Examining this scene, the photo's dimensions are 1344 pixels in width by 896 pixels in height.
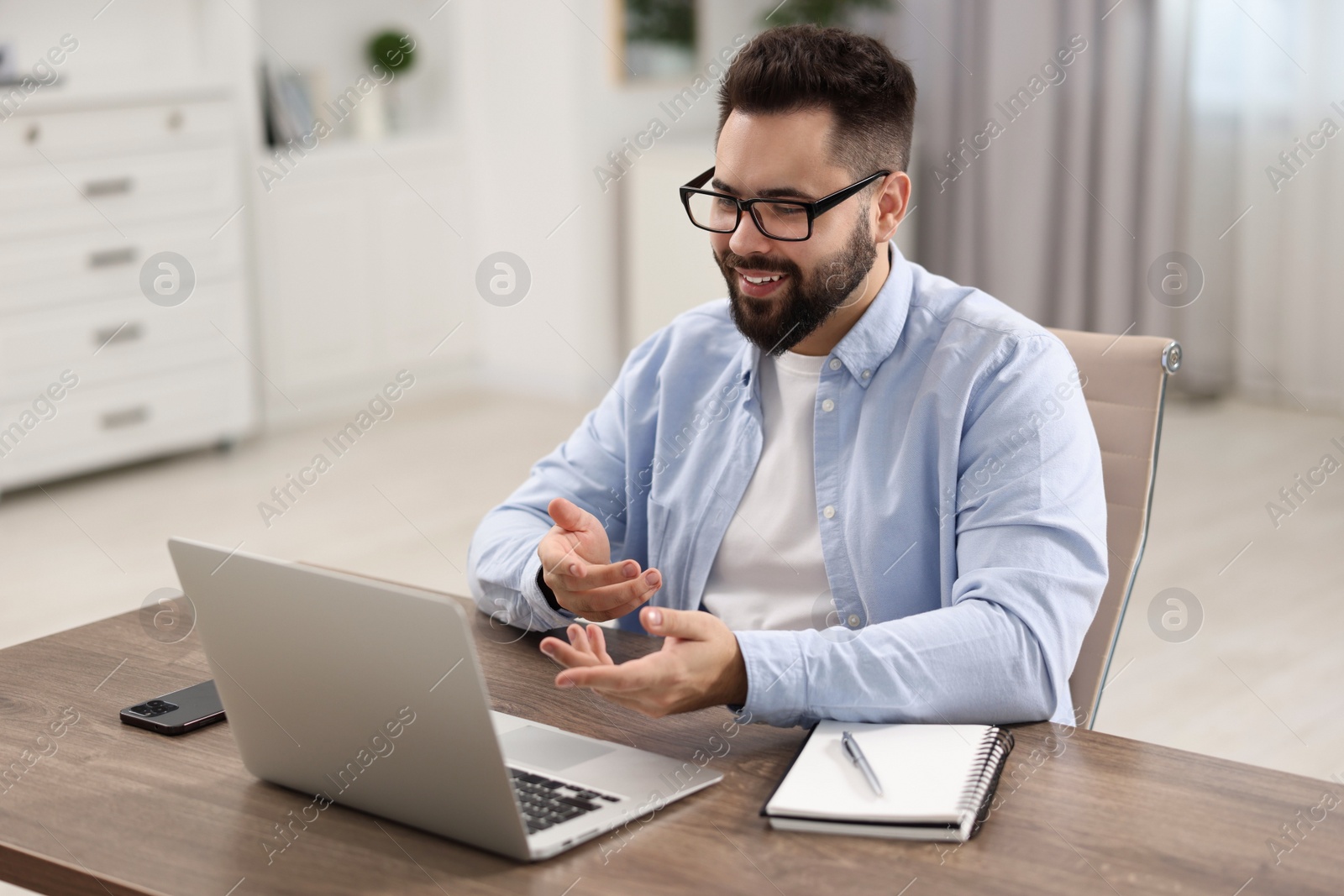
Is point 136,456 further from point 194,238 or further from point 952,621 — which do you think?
point 952,621

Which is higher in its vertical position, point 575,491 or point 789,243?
point 789,243

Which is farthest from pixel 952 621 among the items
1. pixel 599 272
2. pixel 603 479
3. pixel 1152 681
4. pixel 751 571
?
pixel 599 272

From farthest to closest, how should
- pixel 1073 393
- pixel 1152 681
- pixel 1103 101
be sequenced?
pixel 1103 101 → pixel 1152 681 → pixel 1073 393

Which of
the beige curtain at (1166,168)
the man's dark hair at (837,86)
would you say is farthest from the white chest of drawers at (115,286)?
the man's dark hair at (837,86)

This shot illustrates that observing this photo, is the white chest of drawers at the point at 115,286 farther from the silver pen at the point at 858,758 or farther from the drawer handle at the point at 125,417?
the silver pen at the point at 858,758

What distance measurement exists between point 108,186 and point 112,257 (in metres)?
0.20

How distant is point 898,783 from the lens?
3.47 feet

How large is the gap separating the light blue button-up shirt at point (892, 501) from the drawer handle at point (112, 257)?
9.28ft

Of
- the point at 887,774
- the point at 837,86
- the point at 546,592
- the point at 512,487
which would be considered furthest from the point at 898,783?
the point at 512,487

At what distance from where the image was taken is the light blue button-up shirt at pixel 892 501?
3.96 feet

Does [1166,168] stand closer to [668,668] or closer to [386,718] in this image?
[668,668]

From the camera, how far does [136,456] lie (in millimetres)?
4309

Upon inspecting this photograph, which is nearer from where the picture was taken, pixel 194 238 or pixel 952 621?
pixel 952 621

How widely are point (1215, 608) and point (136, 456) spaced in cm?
301
